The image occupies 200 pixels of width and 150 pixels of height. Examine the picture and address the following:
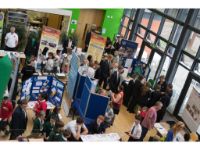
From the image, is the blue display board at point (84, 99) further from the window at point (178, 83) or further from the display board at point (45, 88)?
the window at point (178, 83)

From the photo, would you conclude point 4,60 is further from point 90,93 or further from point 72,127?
point 90,93

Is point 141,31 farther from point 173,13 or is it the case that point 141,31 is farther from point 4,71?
point 4,71

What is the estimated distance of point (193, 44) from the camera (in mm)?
11398

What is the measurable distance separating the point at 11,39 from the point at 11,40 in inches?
1.6

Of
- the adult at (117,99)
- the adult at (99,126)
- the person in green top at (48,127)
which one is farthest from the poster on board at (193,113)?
the person in green top at (48,127)

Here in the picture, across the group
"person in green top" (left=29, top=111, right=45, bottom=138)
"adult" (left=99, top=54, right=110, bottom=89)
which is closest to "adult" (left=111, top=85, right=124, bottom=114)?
"adult" (left=99, top=54, right=110, bottom=89)

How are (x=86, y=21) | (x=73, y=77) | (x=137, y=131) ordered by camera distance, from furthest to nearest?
(x=86, y=21), (x=73, y=77), (x=137, y=131)

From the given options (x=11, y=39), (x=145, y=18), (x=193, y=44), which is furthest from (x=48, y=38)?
(x=145, y=18)

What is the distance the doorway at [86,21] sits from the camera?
16.5 m

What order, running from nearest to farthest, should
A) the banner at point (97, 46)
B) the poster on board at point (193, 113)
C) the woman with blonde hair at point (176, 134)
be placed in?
the woman with blonde hair at point (176, 134) → the poster on board at point (193, 113) → the banner at point (97, 46)

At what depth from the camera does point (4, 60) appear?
1213 millimetres

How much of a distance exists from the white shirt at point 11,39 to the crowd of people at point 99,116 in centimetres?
109

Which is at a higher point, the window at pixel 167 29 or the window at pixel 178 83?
the window at pixel 167 29

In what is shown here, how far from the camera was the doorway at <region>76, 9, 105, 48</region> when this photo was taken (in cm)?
1650
